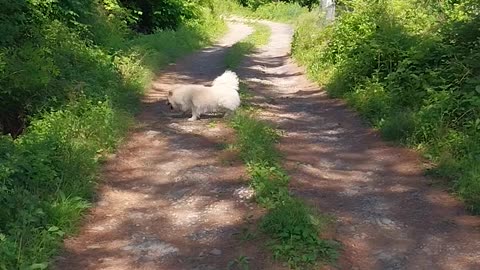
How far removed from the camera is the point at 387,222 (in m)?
5.81

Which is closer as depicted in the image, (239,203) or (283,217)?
(283,217)

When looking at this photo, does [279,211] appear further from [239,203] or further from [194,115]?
[194,115]

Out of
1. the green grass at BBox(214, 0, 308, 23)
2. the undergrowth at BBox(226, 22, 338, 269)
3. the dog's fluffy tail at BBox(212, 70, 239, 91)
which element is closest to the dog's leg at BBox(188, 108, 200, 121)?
the dog's fluffy tail at BBox(212, 70, 239, 91)

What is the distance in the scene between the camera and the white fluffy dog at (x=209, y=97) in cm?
932

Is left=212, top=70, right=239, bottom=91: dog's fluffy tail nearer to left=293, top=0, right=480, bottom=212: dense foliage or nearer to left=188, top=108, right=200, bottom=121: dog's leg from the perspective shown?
left=188, top=108, right=200, bottom=121: dog's leg

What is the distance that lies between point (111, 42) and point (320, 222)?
10.4 meters

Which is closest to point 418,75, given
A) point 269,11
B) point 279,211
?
point 279,211

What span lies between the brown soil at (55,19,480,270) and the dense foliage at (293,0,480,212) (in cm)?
36

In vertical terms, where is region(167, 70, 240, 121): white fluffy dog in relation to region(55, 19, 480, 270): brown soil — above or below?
above

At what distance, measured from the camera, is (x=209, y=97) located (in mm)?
9305

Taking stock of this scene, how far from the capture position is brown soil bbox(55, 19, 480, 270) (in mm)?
5109

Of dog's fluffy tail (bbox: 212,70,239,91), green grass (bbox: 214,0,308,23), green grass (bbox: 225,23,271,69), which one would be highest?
dog's fluffy tail (bbox: 212,70,239,91)

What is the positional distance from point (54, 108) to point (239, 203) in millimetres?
3853

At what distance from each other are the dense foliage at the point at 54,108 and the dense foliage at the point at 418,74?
3.96 metres
